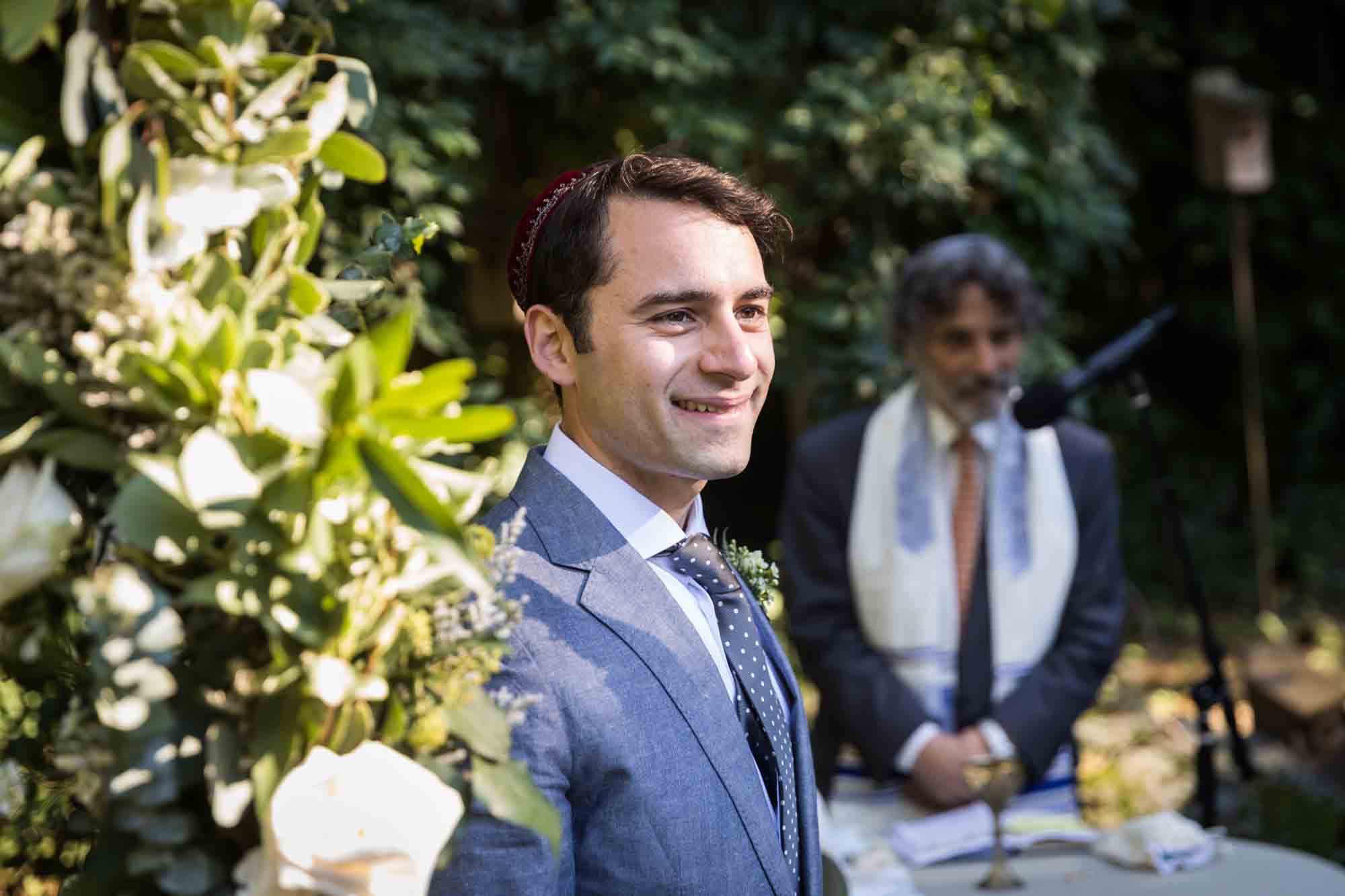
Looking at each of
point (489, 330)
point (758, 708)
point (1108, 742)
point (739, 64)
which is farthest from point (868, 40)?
point (758, 708)

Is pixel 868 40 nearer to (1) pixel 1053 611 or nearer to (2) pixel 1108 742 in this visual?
(1) pixel 1053 611

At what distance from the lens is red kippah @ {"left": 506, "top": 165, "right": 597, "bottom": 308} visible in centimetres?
174

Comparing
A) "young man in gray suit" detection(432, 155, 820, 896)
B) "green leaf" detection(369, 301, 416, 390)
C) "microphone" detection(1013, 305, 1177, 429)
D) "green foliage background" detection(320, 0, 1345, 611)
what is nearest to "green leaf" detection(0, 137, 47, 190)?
"green leaf" detection(369, 301, 416, 390)

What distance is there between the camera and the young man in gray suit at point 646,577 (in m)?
1.46

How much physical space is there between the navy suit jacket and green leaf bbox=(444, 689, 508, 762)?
2.05 metres

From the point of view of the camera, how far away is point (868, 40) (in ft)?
16.1

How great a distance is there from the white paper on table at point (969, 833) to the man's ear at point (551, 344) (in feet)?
4.92

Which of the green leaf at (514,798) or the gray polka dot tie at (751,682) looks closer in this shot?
the green leaf at (514,798)

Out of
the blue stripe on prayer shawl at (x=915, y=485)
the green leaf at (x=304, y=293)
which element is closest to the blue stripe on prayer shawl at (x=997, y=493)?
the blue stripe on prayer shawl at (x=915, y=485)

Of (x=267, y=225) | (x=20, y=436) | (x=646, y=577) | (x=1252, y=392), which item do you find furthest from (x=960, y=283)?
(x=1252, y=392)

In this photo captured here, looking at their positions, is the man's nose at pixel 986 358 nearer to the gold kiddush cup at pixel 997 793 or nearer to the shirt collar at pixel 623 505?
the gold kiddush cup at pixel 997 793

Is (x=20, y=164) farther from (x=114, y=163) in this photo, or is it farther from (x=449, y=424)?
(x=449, y=424)

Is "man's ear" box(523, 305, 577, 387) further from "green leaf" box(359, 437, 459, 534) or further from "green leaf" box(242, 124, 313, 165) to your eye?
"green leaf" box(359, 437, 459, 534)

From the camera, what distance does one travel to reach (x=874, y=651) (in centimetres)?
326
